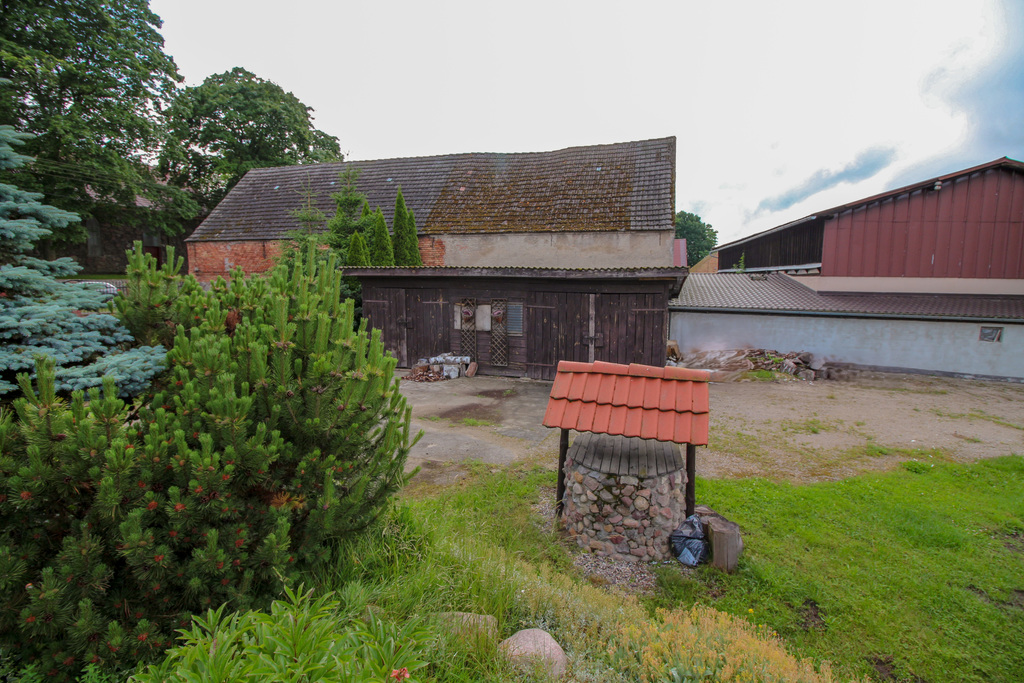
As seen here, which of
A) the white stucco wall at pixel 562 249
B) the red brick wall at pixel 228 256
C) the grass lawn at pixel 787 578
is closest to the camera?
the grass lawn at pixel 787 578

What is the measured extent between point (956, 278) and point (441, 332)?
16.1m

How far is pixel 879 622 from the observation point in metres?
3.71

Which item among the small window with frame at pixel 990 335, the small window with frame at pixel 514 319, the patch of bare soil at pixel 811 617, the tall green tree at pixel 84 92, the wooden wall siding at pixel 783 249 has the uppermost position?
the tall green tree at pixel 84 92

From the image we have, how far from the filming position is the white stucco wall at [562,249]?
1472 cm

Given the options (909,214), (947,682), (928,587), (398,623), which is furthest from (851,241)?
(398,623)

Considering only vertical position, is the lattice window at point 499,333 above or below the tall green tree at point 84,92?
below

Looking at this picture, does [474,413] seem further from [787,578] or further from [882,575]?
[882,575]

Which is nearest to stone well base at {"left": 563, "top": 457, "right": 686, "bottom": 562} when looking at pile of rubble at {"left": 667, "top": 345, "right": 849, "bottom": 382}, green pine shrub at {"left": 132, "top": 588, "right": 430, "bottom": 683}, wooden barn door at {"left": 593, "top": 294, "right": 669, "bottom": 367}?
green pine shrub at {"left": 132, "top": 588, "right": 430, "bottom": 683}

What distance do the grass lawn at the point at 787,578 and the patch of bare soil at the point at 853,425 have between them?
97cm

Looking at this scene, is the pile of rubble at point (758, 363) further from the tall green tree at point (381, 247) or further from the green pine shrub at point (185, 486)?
the green pine shrub at point (185, 486)

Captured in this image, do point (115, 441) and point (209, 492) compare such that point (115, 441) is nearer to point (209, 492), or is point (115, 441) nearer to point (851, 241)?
point (209, 492)

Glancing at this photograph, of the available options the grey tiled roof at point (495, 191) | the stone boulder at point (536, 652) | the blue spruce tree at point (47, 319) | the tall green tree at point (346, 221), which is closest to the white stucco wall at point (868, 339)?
the grey tiled roof at point (495, 191)

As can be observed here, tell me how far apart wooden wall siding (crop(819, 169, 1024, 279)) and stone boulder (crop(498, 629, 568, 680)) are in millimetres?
17494

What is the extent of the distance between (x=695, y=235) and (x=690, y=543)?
176ft
